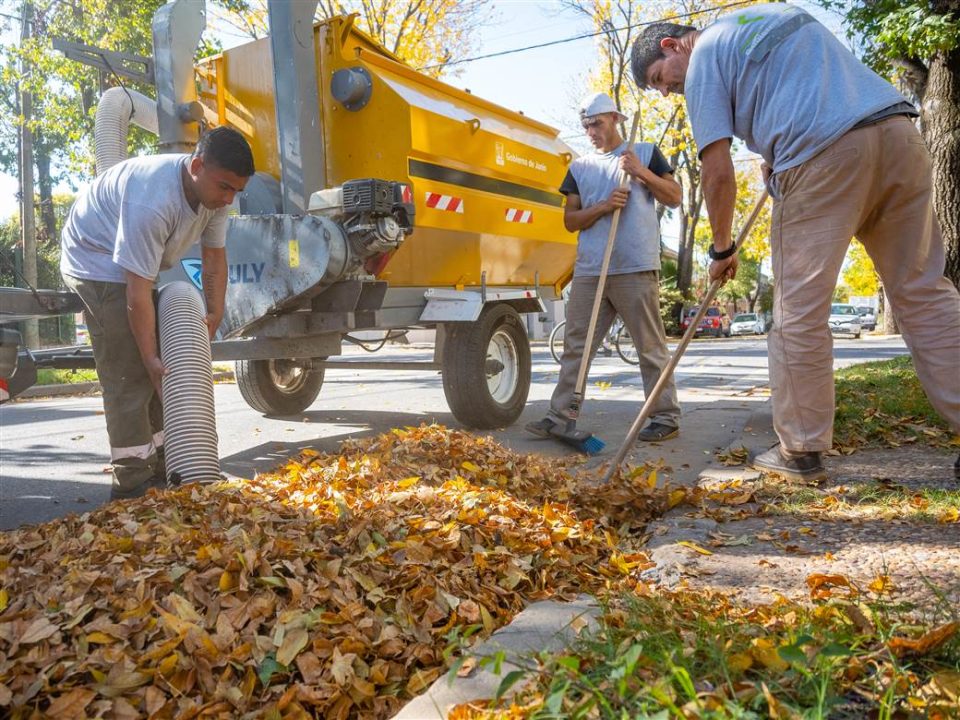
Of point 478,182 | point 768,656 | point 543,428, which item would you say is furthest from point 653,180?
point 768,656

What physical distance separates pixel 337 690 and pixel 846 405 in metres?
4.25

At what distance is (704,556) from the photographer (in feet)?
8.20

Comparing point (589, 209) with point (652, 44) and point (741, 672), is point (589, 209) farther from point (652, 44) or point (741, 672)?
point (741, 672)

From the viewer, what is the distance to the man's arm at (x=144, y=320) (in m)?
3.57

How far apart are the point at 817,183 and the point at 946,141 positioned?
17.7ft

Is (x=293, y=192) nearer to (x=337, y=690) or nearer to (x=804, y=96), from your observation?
(x=804, y=96)

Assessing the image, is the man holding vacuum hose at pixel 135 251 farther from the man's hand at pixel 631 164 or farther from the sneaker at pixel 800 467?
the sneaker at pixel 800 467

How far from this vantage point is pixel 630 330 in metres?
5.22

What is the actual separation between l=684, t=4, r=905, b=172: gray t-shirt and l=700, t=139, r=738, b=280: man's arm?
5 centimetres

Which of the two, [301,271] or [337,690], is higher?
[301,271]

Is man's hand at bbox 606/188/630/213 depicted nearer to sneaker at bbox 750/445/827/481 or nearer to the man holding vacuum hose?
sneaker at bbox 750/445/827/481

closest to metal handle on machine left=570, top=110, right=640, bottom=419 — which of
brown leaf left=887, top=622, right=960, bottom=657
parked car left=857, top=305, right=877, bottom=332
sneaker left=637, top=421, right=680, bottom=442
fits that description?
sneaker left=637, top=421, right=680, bottom=442

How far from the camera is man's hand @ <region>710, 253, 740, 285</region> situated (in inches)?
143

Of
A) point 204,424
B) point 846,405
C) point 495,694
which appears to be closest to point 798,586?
point 495,694
